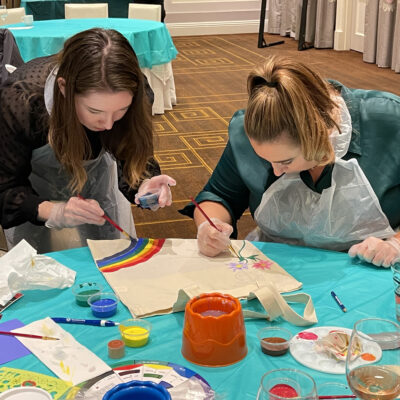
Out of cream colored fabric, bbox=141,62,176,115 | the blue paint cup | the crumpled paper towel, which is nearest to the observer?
the blue paint cup

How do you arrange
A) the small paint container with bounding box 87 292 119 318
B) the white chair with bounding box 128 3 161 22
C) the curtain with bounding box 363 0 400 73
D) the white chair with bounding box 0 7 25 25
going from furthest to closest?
the curtain with bounding box 363 0 400 73
the white chair with bounding box 128 3 161 22
the white chair with bounding box 0 7 25 25
the small paint container with bounding box 87 292 119 318

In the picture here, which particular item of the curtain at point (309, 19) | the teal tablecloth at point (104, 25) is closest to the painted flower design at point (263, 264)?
the teal tablecloth at point (104, 25)

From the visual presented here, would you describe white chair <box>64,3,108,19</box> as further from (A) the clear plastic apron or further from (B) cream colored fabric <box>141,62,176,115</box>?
(A) the clear plastic apron

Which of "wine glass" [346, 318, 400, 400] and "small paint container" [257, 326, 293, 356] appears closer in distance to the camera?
"wine glass" [346, 318, 400, 400]

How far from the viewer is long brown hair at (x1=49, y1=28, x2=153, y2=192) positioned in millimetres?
1862

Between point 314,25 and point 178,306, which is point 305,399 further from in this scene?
point 314,25

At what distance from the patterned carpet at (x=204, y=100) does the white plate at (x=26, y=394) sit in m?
1.42

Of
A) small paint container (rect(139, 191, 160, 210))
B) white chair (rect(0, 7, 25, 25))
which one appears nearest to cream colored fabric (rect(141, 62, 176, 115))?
white chair (rect(0, 7, 25, 25))

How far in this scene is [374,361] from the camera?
923 millimetres

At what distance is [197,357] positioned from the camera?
4.22 feet

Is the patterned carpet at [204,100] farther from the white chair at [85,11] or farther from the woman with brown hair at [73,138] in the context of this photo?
the white chair at [85,11]

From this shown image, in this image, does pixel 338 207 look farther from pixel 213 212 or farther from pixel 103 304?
pixel 103 304

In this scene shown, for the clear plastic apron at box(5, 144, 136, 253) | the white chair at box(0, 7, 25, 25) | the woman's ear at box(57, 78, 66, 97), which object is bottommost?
the clear plastic apron at box(5, 144, 136, 253)

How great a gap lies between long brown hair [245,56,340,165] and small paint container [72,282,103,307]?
55cm
